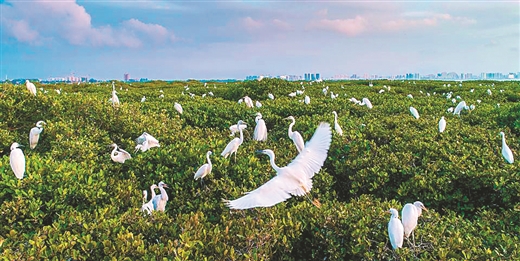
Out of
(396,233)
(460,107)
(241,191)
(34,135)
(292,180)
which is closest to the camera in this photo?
(396,233)

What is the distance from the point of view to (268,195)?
3.82 meters

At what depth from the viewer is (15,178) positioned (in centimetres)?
454

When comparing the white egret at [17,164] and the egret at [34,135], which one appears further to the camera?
the egret at [34,135]

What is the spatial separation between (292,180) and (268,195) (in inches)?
18.6

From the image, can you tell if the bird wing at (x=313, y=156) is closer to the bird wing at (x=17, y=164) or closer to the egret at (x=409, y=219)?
the egret at (x=409, y=219)

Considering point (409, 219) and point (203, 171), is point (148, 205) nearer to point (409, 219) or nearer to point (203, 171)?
point (203, 171)

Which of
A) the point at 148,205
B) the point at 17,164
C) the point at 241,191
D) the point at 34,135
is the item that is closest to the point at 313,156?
the point at 241,191

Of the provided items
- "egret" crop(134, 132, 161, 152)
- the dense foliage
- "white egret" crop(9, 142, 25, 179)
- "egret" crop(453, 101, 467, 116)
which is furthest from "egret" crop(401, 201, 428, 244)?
"egret" crop(453, 101, 467, 116)

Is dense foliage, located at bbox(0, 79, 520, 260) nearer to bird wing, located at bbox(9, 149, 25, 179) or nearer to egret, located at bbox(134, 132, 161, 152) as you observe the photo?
bird wing, located at bbox(9, 149, 25, 179)

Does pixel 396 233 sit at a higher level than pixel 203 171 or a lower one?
lower

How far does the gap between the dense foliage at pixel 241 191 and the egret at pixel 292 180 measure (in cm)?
29

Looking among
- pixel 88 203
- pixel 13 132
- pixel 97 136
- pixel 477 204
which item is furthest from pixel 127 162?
pixel 477 204

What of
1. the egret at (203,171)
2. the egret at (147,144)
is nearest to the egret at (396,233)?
the egret at (203,171)

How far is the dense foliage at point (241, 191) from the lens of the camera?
3.54 metres
